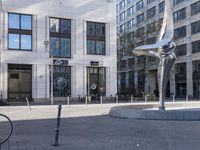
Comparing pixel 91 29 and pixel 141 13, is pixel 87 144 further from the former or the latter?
pixel 141 13

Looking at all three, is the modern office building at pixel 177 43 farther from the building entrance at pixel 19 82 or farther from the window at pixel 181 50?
the building entrance at pixel 19 82

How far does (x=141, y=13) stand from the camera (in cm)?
9075

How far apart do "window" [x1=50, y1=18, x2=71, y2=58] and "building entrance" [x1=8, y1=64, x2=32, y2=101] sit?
13.7ft

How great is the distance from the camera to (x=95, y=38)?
52344mm

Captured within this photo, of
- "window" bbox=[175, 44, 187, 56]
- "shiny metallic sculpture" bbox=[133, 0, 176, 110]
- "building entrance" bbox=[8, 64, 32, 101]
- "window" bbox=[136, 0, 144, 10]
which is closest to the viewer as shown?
"shiny metallic sculpture" bbox=[133, 0, 176, 110]

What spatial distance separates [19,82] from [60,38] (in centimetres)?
783

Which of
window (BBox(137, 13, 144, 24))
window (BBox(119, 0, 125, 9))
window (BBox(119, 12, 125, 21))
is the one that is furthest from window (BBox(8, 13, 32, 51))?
window (BBox(119, 0, 125, 9))

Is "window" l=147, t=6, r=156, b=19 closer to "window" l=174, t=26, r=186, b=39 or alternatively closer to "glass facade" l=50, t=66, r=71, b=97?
"window" l=174, t=26, r=186, b=39

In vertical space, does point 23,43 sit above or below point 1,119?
above

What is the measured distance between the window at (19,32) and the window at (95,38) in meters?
8.00

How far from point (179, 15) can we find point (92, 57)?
30280 mm

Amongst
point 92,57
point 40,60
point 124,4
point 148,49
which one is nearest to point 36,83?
point 40,60

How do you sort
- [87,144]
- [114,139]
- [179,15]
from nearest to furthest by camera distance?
[87,144] → [114,139] → [179,15]

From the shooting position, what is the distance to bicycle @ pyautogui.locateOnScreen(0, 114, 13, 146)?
10305 millimetres
